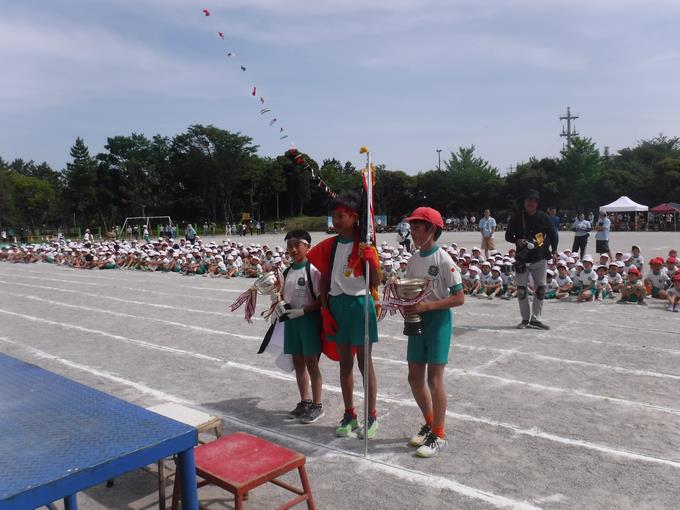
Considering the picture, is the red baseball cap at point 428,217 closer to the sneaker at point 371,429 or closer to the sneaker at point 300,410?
the sneaker at point 371,429

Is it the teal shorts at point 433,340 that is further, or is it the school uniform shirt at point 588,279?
the school uniform shirt at point 588,279

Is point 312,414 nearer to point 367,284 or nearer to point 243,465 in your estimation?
point 367,284

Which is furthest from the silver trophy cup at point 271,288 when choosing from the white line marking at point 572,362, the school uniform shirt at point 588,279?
the school uniform shirt at point 588,279

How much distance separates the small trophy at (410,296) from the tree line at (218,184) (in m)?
57.1

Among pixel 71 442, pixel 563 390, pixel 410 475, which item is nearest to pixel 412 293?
pixel 410 475

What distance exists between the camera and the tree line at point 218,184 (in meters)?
64.2

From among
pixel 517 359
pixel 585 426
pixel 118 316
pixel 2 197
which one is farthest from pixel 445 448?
pixel 2 197

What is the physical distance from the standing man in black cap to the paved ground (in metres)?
0.62

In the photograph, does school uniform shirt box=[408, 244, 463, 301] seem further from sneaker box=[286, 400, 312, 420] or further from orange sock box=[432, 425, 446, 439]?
sneaker box=[286, 400, 312, 420]

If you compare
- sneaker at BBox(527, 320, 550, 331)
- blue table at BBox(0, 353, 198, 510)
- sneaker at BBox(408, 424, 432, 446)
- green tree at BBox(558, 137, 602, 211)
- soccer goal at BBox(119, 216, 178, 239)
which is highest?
green tree at BBox(558, 137, 602, 211)

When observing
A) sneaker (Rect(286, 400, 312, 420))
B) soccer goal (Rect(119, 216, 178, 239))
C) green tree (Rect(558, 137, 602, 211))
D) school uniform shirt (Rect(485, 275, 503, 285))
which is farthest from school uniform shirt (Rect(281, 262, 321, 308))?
green tree (Rect(558, 137, 602, 211))

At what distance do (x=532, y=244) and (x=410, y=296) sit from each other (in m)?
4.83

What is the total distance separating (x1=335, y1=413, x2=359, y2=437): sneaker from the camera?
4.70 meters

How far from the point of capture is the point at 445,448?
4402 mm
